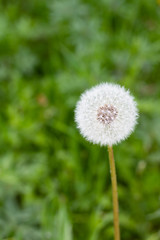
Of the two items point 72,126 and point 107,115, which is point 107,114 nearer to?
point 107,115

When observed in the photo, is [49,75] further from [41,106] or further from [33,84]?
[41,106]

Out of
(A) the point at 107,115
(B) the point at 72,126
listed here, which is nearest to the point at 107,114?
(A) the point at 107,115

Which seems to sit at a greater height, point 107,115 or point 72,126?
point 72,126

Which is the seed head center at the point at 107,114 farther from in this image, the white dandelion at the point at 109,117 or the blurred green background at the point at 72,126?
the blurred green background at the point at 72,126

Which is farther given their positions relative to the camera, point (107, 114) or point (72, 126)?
point (72, 126)

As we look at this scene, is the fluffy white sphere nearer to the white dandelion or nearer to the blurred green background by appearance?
the white dandelion

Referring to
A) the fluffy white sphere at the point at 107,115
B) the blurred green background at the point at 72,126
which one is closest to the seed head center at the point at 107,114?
the fluffy white sphere at the point at 107,115

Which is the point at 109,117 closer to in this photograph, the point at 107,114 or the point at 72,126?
the point at 107,114
